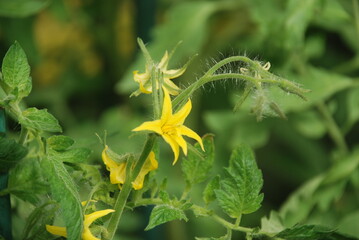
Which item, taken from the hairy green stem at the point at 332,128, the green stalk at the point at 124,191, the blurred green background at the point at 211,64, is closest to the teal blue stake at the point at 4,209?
the green stalk at the point at 124,191

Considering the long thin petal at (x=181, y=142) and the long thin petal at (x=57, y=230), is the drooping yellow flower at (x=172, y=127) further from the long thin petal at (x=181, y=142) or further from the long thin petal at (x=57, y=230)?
the long thin petal at (x=57, y=230)

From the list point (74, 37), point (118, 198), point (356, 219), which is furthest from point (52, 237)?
point (74, 37)

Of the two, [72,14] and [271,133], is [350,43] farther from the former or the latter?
[72,14]

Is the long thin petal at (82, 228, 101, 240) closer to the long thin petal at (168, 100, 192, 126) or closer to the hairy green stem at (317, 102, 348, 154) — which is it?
the long thin petal at (168, 100, 192, 126)

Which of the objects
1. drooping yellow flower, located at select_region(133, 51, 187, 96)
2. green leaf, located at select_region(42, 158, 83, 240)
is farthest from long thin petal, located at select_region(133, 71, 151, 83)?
green leaf, located at select_region(42, 158, 83, 240)

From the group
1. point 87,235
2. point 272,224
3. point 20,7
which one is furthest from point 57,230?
point 20,7
